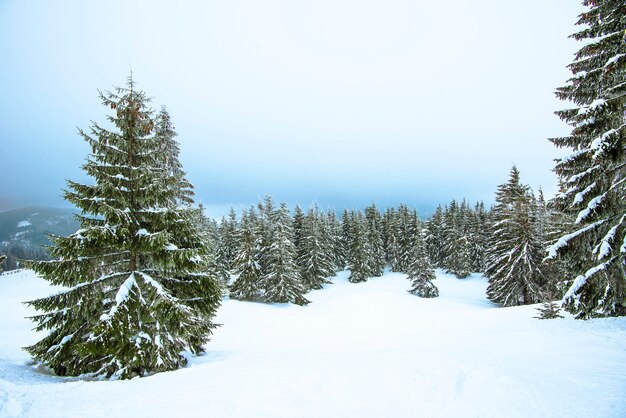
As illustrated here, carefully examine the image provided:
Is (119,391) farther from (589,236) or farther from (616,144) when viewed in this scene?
(616,144)

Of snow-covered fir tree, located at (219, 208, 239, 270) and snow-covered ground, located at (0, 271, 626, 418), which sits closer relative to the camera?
snow-covered ground, located at (0, 271, 626, 418)

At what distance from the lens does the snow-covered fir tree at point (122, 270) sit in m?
8.93

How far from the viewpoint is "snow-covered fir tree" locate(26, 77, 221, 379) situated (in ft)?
29.3

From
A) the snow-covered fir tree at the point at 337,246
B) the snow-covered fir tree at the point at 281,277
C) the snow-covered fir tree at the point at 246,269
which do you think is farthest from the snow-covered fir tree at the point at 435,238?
the snow-covered fir tree at the point at 246,269

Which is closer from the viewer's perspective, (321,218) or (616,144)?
(616,144)

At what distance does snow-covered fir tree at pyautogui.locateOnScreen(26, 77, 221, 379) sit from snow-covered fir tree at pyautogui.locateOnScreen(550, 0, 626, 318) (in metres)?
12.7

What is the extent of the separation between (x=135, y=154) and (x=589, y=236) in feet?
50.7

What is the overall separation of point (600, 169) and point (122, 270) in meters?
16.4

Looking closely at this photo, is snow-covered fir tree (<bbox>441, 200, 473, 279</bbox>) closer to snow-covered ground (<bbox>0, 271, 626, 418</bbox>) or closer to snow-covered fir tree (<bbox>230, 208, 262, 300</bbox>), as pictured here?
snow-covered fir tree (<bbox>230, 208, 262, 300</bbox>)

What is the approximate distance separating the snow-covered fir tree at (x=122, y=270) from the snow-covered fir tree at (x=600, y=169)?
12.7 m

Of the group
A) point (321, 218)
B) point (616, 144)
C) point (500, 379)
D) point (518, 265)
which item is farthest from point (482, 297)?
point (500, 379)

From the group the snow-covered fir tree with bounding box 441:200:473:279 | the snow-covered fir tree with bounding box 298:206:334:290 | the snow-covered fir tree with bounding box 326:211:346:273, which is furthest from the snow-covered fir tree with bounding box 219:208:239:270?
the snow-covered fir tree with bounding box 441:200:473:279

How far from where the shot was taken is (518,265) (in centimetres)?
2966

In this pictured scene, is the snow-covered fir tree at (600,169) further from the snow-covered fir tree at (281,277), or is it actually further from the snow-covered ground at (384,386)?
the snow-covered fir tree at (281,277)
